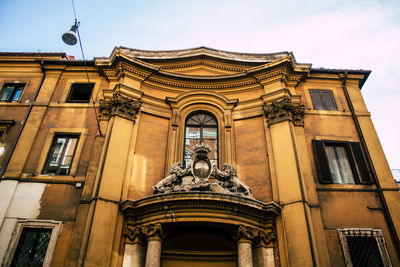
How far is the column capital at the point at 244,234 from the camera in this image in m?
8.99

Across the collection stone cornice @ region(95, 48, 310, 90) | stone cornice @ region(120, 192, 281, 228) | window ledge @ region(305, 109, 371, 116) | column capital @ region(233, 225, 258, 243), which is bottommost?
column capital @ region(233, 225, 258, 243)

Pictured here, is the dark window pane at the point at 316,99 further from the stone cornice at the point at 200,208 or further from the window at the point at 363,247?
the stone cornice at the point at 200,208

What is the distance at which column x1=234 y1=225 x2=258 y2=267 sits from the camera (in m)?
8.65

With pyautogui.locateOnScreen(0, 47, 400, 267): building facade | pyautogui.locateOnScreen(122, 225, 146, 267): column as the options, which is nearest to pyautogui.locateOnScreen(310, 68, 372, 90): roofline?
pyautogui.locateOnScreen(0, 47, 400, 267): building facade

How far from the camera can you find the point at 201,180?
988 cm

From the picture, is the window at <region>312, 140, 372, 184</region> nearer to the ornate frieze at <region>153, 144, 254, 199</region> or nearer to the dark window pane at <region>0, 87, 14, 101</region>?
the ornate frieze at <region>153, 144, 254, 199</region>

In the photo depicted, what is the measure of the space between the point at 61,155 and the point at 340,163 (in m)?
10.2

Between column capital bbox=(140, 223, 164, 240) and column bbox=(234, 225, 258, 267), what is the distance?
2.20 m

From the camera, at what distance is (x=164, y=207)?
922 centimetres

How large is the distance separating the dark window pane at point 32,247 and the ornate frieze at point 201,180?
361cm

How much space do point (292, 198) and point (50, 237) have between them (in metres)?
7.55

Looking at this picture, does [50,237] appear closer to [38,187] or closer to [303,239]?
[38,187]

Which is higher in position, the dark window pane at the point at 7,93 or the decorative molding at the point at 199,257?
the dark window pane at the point at 7,93

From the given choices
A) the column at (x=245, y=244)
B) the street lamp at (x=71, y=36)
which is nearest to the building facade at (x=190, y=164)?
the column at (x=245, y=244)
